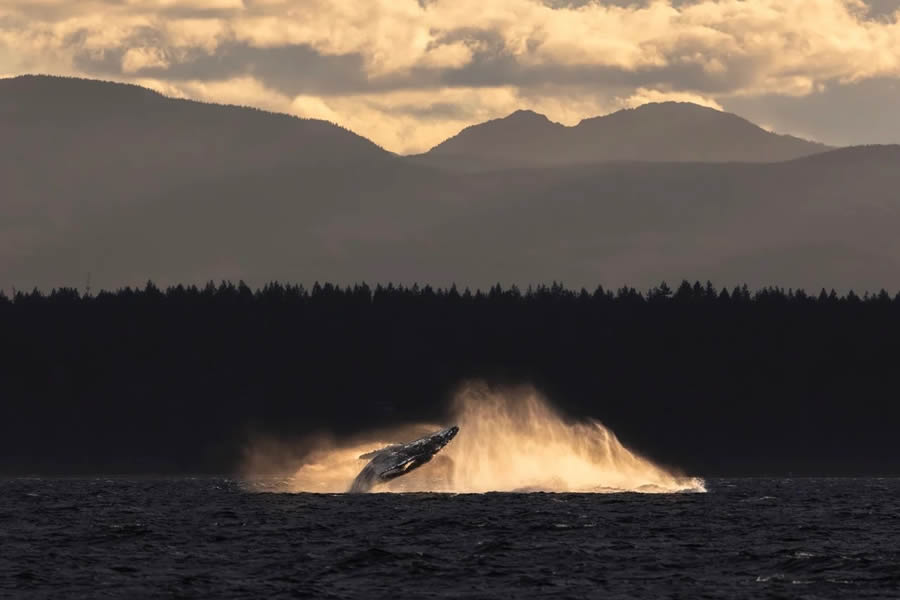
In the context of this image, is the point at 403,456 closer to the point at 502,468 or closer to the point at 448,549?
the point at 502,468

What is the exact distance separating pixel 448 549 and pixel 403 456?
24.3 metres

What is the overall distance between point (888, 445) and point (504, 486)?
103m

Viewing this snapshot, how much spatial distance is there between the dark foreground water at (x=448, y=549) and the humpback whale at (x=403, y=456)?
134 cm

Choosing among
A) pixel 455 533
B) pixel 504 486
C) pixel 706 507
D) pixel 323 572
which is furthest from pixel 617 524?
pixel 504 486

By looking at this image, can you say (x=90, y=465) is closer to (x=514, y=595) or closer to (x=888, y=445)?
(x=888, y=445)

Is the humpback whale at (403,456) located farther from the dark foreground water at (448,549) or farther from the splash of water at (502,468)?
the splash of water at (502,468)

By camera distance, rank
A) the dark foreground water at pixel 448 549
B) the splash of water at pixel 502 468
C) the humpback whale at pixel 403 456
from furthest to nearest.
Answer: the splash of water at pixel 502 468
the humpback whale at pixel 403 456
the dark foreground water at pixel 448 549

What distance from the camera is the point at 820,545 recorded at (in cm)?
6353

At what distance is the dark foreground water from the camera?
5078 centimetres

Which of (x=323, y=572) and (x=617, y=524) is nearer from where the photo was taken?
(x=323, y=572)

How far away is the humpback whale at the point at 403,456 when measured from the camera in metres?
84.4

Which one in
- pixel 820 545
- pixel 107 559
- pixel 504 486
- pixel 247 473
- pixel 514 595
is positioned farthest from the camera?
pixel 247 473

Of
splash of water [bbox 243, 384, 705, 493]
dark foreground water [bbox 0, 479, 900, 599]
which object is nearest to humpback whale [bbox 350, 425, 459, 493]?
dark foreground water [bbox 0, 479, 900, 599]

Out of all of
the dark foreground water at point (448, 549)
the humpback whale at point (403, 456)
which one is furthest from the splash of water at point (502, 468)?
the dark foreground water at point (448, 549)
